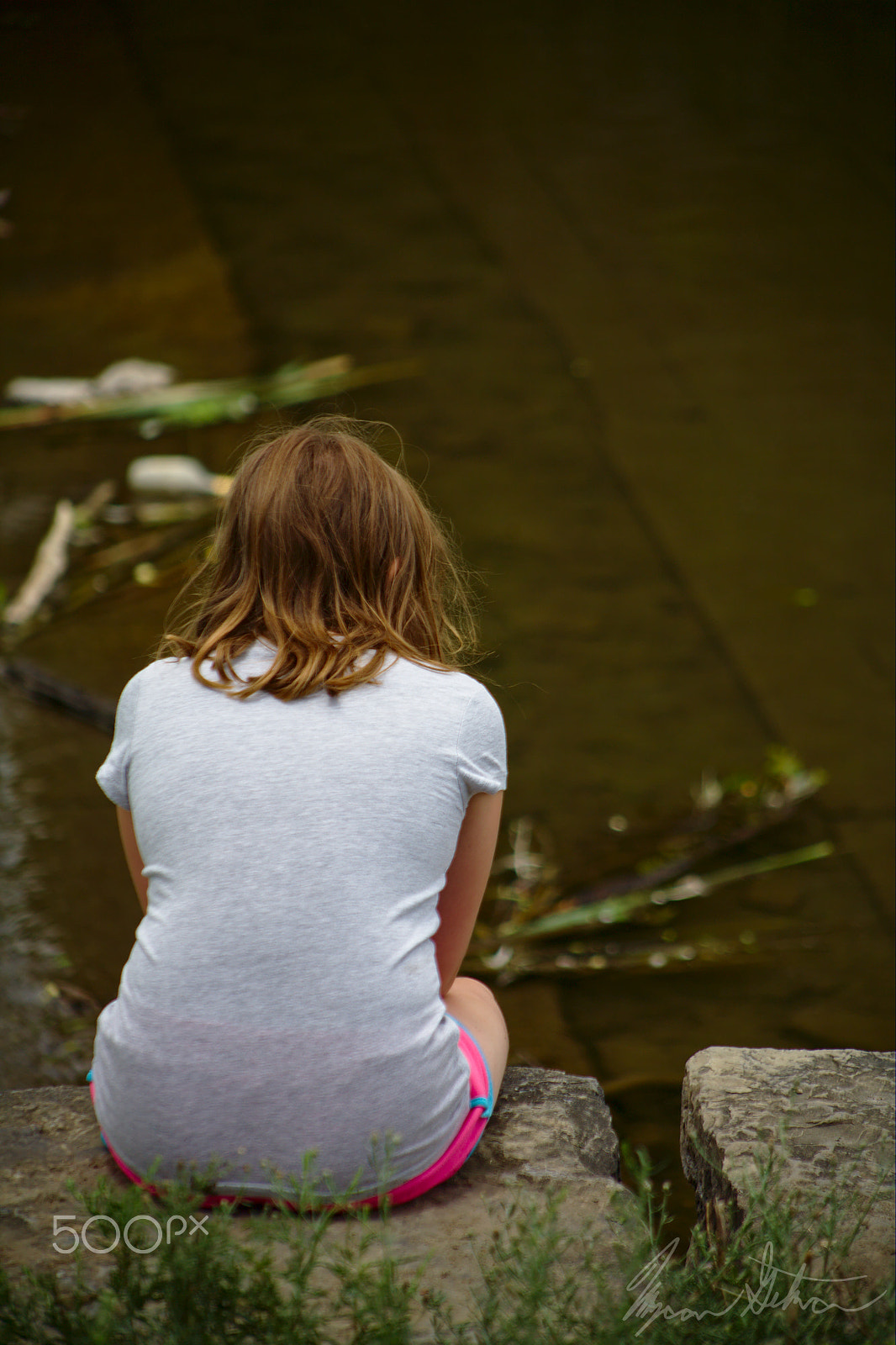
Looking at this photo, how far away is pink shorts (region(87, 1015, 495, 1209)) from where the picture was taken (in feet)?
4.33

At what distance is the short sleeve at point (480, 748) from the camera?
1.30 meters

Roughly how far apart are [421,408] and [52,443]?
1.30 m

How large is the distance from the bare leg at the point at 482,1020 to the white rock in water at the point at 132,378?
3.27 meters

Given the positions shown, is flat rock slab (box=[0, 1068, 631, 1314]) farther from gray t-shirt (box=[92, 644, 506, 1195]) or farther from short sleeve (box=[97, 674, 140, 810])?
short sleeve (box=[97, 674, 140, 810])

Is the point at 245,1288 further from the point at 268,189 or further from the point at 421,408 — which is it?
the point at 268,189

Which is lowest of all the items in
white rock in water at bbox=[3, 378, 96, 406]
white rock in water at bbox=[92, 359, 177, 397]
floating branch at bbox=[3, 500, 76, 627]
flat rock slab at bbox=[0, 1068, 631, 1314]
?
floating branch at bbox=[3, 500, 76, 627]

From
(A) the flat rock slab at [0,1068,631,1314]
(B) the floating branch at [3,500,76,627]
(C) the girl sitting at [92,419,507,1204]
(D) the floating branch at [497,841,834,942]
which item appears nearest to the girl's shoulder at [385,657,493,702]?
(C) the girl sitting at [92,419,507,1204]

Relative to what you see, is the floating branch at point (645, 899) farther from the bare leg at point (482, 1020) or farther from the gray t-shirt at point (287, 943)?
the gray t-shirt at point (287, 943)

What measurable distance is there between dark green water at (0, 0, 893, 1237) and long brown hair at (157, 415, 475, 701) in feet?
3.87

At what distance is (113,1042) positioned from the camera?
1.25m

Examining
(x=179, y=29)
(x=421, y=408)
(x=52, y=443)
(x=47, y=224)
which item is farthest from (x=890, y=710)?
(x=179, y=29)
